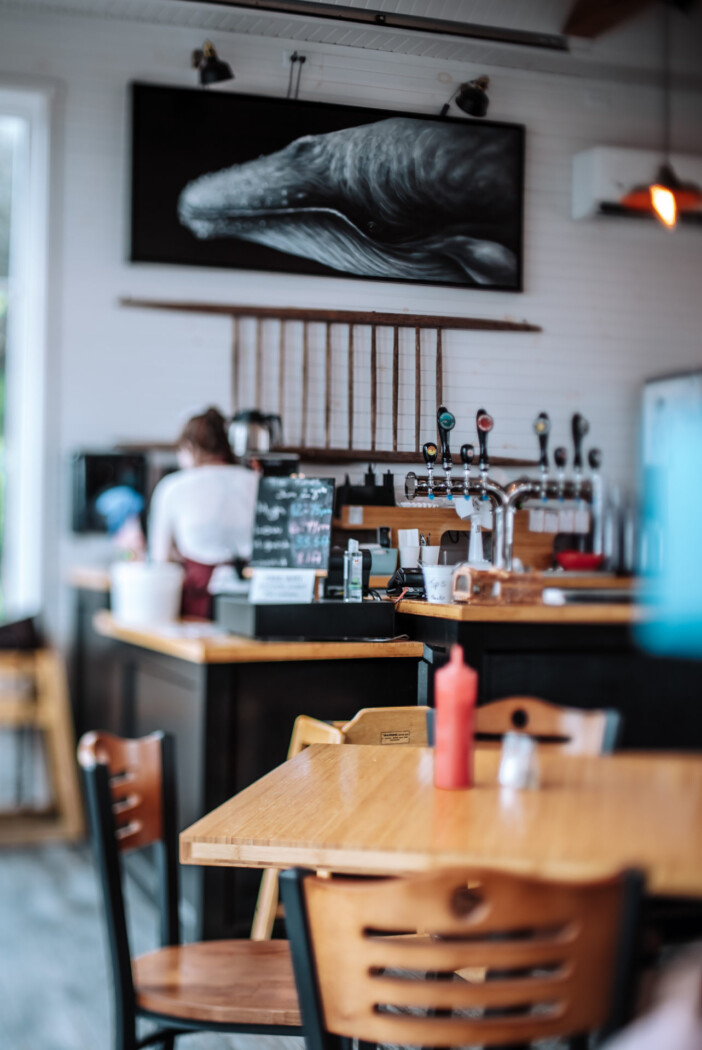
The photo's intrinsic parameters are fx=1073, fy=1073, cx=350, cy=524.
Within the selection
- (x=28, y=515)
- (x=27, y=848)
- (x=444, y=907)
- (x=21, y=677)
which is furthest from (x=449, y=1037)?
(x=28, y=515)

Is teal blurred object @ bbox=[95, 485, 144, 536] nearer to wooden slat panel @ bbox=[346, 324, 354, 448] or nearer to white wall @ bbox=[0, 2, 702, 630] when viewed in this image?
white wall @ bbox=[0, 2, 702, 630]

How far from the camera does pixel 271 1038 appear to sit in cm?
278

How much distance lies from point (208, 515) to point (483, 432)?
2.53 metres

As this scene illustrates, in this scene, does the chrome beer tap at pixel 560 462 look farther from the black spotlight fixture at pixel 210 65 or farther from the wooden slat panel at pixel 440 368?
the black spotlight fixture at pixel 210 65

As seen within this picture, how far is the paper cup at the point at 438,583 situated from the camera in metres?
1.92

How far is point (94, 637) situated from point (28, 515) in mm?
876

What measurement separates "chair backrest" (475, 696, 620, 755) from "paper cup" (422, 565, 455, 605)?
203mm

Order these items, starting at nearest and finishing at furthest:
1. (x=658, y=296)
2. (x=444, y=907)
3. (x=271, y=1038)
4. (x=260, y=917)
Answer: (x=444, y=907), (x=658, y=296), (x=260, y=917), (x=271, y=1038)

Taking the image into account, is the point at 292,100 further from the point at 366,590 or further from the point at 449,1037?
the point at 449,1037

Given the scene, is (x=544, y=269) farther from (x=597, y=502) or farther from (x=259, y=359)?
(x=259, y=359)

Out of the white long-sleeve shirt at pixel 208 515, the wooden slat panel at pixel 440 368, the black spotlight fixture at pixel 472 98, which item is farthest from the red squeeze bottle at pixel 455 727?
the white long-sleeve shirt at pixel 208 515

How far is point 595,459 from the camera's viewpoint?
6.27ft

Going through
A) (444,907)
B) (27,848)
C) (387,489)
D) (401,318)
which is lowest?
(27,848)

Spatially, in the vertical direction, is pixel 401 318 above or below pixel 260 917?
above
